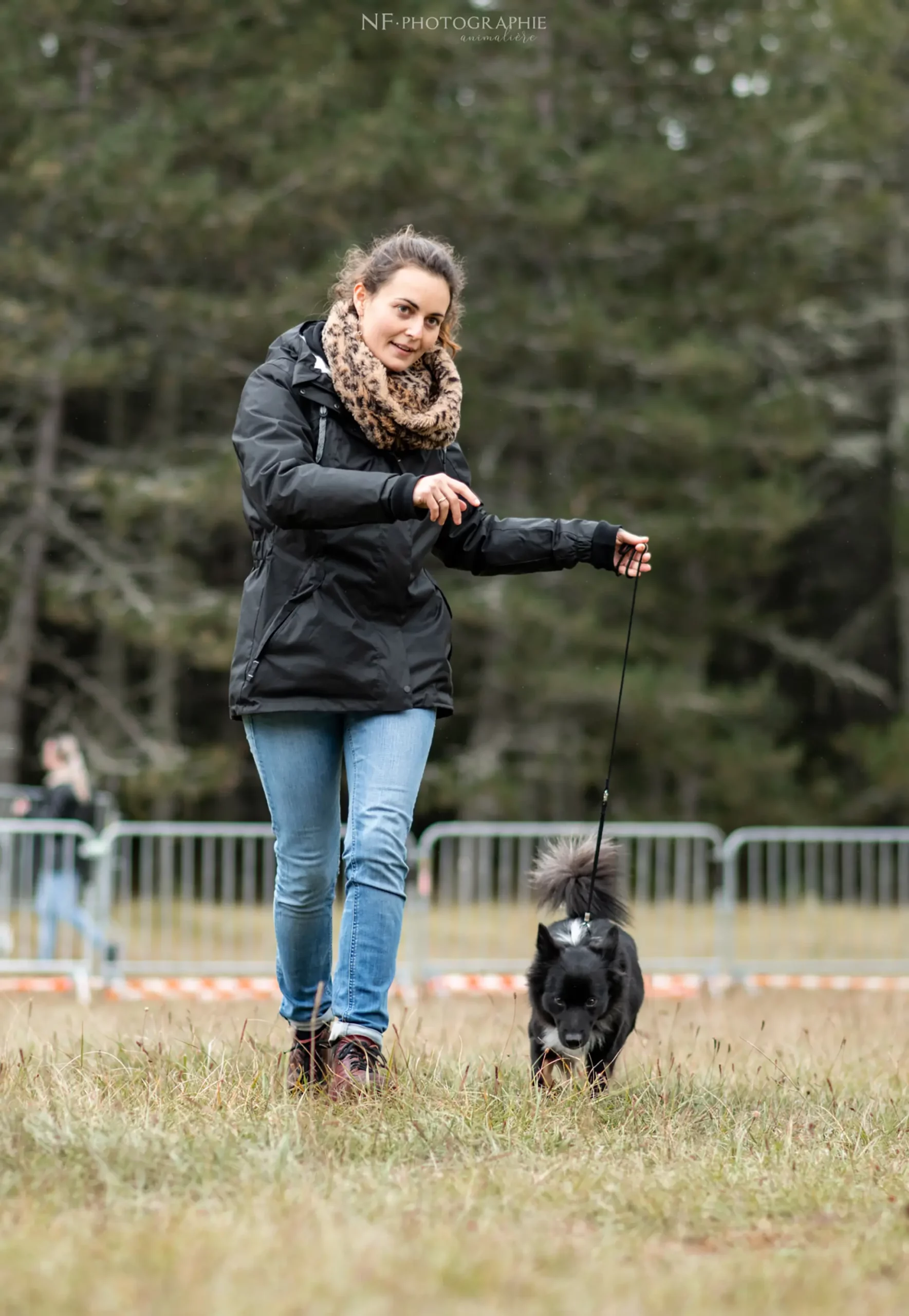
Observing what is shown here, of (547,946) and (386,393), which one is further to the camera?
(547,946)

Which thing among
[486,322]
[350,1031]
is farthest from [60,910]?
[486,322]

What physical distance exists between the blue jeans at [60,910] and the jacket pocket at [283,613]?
7.23 m

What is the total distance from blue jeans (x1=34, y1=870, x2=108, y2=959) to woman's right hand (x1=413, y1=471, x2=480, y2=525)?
25.3 ft

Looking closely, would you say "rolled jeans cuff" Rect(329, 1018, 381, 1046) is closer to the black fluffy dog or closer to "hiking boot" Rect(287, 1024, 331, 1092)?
"hiking boot" Rect(287, 1024, 331, 1092)

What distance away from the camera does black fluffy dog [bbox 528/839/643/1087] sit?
4.95 m

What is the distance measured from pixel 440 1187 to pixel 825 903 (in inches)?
410

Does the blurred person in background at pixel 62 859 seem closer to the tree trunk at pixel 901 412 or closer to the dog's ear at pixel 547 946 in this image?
the dog's ear at pixel 547 946

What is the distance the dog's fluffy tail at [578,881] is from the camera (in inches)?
220

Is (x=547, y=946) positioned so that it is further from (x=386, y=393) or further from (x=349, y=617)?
(x=386, y=393)

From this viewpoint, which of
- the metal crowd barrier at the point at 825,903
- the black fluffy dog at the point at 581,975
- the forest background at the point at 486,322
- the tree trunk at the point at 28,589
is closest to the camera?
the black fluffy dog at the point at 581,975

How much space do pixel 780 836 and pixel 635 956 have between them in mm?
6760

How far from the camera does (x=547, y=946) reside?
528cm

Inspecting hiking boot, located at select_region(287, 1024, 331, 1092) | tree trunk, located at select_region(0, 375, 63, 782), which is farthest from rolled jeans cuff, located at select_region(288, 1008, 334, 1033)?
tree trunk, located at select_region(0, 375, 63, 782)

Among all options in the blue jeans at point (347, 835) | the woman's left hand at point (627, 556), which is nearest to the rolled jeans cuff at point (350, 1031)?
the blue jeans at point (347, 835)
